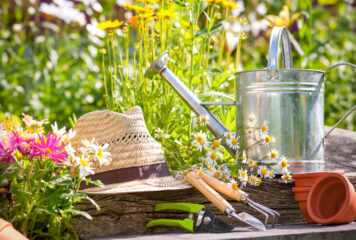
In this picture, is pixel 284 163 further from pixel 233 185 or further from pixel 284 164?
pixel 233 185

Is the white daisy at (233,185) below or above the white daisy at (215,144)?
below

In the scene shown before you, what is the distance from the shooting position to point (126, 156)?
5.00ft

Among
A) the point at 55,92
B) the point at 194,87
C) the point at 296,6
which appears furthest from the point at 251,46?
the point at 194,87

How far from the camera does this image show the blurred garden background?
2.05 metres

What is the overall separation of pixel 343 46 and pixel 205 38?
267 centimetres

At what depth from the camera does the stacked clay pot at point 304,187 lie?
1.62 metres

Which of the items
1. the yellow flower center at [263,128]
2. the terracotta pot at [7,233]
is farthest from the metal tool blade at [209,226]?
the terracotta pot at [7,233]

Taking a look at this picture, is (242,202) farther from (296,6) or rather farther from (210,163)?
(296,6)

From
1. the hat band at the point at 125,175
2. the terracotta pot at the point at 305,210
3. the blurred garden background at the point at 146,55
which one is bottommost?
the terracotta pot at the point at 305,210

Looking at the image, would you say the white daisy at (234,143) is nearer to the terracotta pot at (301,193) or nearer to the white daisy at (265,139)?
the white daisy at (265,139)

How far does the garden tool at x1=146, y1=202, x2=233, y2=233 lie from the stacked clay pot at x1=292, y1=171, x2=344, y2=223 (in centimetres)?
31

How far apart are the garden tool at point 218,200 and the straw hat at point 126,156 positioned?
0.04 m

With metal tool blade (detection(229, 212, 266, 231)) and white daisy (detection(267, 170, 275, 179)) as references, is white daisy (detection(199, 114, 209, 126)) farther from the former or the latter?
metal tool blade (detection(229, 212, 266, 231))

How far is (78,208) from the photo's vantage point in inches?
60.2
